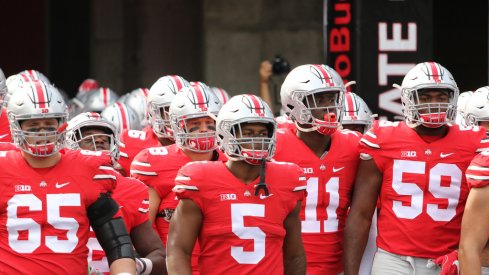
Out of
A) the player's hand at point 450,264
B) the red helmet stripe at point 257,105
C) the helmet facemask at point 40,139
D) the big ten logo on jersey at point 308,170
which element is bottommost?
the player's hand at point 450,264

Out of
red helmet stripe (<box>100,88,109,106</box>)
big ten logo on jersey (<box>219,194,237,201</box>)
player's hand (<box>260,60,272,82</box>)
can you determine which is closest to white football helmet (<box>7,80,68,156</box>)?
big ten logo on jersey (<box>219,194,237,201</box>)

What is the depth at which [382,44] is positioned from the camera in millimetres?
10414

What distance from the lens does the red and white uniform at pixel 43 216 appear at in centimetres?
578

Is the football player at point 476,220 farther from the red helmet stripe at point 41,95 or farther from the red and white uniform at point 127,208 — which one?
the red helmet stripe at point 41,95

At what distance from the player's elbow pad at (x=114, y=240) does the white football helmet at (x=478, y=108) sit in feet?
9.56

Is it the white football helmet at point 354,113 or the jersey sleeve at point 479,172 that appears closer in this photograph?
the jersey sleeve at point 479,172

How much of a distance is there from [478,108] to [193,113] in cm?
177

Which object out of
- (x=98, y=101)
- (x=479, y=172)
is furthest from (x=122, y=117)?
(x=479, y=172)

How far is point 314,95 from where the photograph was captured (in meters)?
7.35

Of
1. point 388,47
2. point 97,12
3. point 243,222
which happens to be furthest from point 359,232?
point 97,12

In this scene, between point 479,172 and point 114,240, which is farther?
point 479,172

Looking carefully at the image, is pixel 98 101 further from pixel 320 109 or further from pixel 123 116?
pixel 320 109

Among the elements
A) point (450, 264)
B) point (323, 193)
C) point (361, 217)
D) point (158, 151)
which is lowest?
point (450, 264)

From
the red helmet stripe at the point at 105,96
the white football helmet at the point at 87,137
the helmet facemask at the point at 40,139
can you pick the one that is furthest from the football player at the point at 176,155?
the red helmet stripe at the point at 105,96
